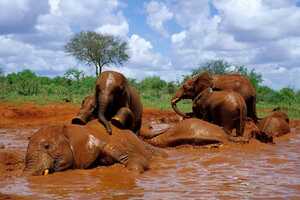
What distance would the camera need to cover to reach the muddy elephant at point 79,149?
7.74 meters

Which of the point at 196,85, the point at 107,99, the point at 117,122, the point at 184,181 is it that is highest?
the point at 196,85

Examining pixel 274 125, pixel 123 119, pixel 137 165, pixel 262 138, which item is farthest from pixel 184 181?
pixel 274 125

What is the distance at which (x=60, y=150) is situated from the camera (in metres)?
7.85

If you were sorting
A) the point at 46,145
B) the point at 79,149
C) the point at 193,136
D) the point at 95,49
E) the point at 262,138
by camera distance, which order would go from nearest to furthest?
the point at 46,145 → the point at 79,149 → the point at 193,136 → the point at 262,138 → the point at 95,49

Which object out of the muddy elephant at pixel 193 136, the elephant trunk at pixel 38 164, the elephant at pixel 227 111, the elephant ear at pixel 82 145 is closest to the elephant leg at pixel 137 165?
the elephant ear at pixel 82 145

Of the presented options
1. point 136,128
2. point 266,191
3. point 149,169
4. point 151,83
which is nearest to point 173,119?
point 136,128

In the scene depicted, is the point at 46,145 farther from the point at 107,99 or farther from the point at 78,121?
the point at 107,99

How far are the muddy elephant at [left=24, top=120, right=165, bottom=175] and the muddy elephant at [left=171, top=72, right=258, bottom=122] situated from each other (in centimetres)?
518

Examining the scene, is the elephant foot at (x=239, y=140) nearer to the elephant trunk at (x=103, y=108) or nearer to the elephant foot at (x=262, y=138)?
the elephant foot at (x=262, y=138)

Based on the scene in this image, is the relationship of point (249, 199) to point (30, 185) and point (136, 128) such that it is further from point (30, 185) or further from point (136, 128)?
point (136, 128)

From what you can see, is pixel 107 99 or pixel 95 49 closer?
pixel 107 99

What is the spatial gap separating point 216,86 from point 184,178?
7.58 m

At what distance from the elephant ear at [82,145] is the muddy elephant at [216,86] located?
606 centimetres

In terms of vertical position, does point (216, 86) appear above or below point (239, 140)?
above
